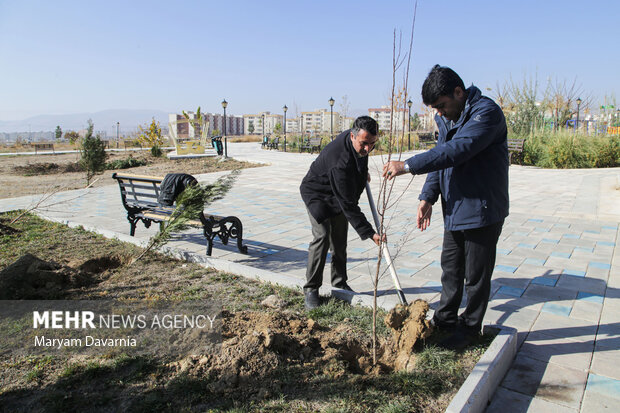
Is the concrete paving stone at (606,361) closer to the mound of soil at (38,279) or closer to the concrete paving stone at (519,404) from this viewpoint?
the concrete paving stone at (519,404)

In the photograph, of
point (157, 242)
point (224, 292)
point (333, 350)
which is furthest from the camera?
point (157, 242)

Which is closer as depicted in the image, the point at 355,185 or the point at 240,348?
the point at 240,348

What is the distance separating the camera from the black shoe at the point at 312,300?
11.5 ft

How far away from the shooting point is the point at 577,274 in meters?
4.60

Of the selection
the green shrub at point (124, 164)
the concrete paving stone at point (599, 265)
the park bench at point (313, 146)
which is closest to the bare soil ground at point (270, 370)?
the concrete paving stone at point (599, 265)

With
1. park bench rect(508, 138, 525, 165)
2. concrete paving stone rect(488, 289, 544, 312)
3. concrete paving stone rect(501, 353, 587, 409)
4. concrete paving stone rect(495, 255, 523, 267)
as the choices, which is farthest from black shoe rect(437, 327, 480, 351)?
park bench rect(508, 138, 525, 165)

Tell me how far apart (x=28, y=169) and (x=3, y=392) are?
1917cm

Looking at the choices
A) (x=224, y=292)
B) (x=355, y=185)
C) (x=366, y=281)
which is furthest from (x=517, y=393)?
(x=224, y=292)

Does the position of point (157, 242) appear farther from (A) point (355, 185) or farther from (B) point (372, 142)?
(B) point (372, 142)

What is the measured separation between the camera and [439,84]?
2596 mm

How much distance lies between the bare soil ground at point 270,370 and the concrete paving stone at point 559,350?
1.62 ft

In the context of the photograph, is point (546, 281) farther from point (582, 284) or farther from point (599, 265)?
point (599, 265)

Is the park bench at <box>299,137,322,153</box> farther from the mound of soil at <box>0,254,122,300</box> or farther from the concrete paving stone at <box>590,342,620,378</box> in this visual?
the concrete paving stone at <box>590,342,620,378</box>

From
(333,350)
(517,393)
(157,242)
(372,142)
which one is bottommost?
(517,393)
